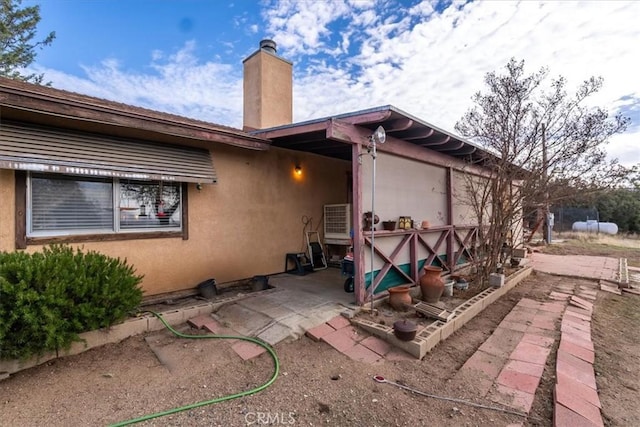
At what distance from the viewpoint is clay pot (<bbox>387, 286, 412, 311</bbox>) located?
185 inches

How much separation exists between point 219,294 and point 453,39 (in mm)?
7281

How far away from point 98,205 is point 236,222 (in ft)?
7.00

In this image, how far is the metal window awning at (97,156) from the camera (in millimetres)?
3492

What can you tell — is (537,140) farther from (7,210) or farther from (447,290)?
(7,210)

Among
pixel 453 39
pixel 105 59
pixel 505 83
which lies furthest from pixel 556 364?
pixel 105 59

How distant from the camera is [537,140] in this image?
19.1 ft

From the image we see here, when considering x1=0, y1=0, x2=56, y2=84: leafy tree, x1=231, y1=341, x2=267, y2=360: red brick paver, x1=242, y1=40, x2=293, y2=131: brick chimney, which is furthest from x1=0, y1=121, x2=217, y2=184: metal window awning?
x1=0, y1=0, x2=56, y2=84: leafy tree

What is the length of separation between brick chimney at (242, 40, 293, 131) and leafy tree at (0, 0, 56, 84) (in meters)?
9.41

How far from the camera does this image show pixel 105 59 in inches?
400

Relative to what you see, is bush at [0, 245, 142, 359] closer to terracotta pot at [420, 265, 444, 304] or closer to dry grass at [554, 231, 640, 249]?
terracotta pot at [420, 265, 444, 304]

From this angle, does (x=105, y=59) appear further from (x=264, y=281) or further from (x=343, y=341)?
(x=343, y=341)

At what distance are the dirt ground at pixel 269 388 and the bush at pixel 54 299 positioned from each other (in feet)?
1.15

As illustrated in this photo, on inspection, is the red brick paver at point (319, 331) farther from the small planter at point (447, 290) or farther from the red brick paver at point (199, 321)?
the small planter at point (447, 290)

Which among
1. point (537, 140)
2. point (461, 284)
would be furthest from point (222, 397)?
point (537, 140)
